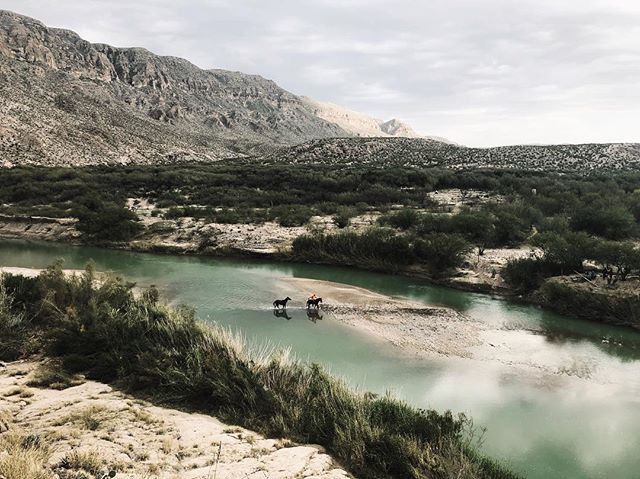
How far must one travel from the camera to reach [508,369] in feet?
42.9

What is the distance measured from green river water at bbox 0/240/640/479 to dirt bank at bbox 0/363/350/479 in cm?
403

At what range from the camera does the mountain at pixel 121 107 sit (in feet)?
214

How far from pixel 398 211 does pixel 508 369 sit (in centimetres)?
1964

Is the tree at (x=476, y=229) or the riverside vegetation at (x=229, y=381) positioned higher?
the tree at (x=476, y=229)

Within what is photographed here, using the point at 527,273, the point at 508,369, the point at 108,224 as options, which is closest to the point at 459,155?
the point at 527,273

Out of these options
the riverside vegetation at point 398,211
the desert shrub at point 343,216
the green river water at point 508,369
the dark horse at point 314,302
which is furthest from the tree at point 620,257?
the desert shrub at point 343,216

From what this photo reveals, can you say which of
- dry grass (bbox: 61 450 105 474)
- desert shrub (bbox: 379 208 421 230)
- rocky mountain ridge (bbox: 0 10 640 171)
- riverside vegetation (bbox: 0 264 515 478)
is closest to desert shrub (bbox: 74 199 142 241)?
desert shrub (bbox: 379 208 421 230)

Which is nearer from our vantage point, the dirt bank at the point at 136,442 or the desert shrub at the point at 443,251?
the dirt bank at the point at 136,442

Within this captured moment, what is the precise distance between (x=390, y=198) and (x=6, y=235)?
2790cm

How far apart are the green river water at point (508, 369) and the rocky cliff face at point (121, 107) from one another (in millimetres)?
50595

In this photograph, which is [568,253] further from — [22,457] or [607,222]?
[22,457]

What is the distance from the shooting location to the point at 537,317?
17.9 metres

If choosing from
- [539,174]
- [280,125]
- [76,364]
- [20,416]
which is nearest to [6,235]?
[76,364]

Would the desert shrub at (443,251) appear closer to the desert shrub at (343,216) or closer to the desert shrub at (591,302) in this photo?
the desert shrub at (591,302)
